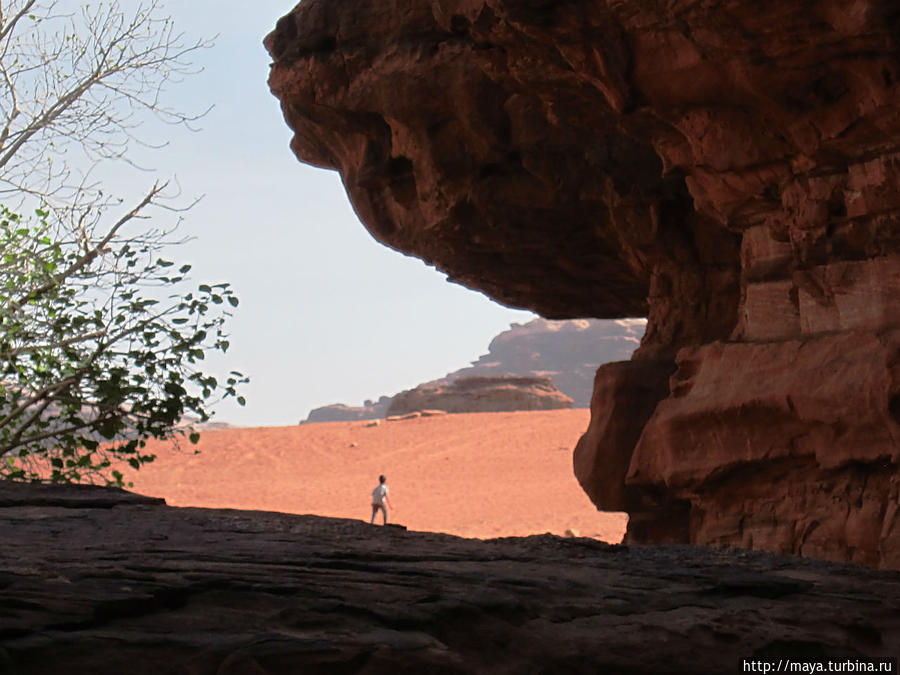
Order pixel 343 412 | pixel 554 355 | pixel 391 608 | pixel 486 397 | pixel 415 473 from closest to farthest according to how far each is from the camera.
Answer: pixel 391 608 → pixel 415 473 → pixel 486 397 → pixel 343 412 → pixel 554 355

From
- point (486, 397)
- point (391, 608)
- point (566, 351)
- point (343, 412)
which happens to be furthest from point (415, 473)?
point (566, 351)

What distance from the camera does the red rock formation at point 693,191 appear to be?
619cm

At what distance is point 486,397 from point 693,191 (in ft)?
120

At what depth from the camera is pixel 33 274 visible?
6738 mm

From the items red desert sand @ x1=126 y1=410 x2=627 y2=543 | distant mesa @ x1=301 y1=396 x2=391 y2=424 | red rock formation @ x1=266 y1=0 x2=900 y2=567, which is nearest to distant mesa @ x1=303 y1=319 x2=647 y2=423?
distant mesa @ x1=301 y1=396 x2=391 y2=424

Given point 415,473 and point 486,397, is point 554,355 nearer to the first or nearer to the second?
point 486,397

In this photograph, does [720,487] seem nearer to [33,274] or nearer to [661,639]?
[661,639]

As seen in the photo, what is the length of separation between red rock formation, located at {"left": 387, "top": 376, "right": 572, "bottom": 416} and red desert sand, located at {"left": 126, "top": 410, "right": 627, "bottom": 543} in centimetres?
580

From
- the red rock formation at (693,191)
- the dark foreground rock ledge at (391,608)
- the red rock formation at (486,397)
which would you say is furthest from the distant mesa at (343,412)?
the dark foreground rock ledge at (391,608)

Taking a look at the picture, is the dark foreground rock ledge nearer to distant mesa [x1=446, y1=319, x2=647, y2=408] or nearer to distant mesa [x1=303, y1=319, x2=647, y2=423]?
distant mesa [x1=303, y1=319, x2=647, y2=423]

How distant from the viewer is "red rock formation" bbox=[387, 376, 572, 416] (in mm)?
43750

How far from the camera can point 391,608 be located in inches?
106

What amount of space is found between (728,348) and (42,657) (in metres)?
6.16

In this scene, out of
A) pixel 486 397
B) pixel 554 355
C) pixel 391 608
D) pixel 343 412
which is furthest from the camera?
pixel 554 355
